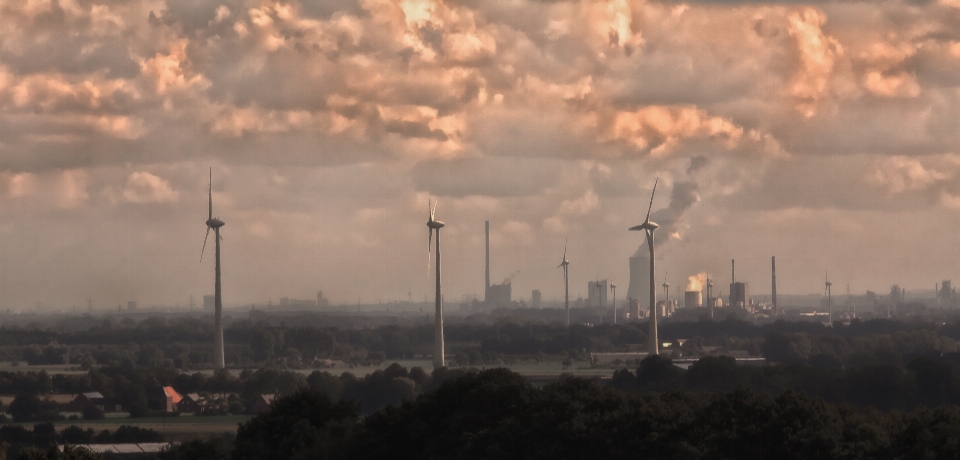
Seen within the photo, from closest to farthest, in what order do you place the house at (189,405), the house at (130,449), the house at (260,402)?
the house at (130,449), the house at (260,402), the house at (189,405)

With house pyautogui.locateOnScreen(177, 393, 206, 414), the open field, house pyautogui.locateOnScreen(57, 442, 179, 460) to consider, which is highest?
house pyautogui.locateOnScreen(177, 393, 206, 414)

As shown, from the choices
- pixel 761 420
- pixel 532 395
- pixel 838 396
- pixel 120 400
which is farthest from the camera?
pixel 120 400

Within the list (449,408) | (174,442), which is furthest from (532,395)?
(174,442)

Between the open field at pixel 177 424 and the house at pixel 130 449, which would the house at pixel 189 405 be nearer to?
the open field at pixel 177 424

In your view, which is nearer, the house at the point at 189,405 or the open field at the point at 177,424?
the open field at the point at 177,424

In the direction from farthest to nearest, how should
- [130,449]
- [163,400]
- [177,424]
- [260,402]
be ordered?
[163,400], [260,402], [177,424], [130,449]

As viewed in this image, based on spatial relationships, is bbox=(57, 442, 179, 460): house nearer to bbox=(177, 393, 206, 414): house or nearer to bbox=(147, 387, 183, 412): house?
bbox=(177, 393, 206, 414): house

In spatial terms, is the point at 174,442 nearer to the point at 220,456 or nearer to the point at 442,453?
the point at 220,456

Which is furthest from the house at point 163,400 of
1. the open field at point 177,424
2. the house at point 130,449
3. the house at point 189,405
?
the house at point 130,449

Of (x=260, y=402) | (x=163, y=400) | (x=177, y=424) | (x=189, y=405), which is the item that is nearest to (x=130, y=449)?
(x=177, y=424)

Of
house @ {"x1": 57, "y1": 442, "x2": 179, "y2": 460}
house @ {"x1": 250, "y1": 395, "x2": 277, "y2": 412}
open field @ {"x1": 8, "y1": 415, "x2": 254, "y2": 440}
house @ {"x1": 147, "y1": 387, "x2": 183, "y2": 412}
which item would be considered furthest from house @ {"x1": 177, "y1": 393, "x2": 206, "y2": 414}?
house @ {"x1": 57, "y1": 442, "x2": 179, "y2": 460}

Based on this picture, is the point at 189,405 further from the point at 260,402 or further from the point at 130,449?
the point at 130,449
